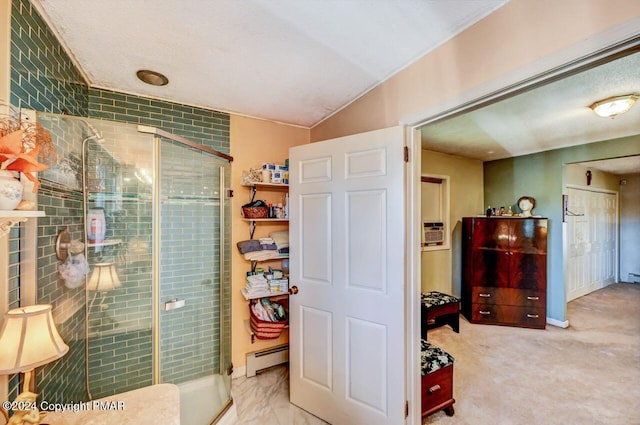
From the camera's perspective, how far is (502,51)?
1.16 metres

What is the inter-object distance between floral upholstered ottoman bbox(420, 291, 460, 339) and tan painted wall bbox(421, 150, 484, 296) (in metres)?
0.46

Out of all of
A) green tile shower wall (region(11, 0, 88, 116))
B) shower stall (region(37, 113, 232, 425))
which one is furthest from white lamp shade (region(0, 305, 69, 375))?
green tile shower wall (region(11, 0, 88, 116))

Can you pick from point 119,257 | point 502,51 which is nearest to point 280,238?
point 119,257

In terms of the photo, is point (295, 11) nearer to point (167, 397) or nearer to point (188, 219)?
point (188, 219)

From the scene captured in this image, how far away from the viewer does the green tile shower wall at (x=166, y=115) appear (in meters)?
1.95

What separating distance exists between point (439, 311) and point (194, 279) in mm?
2702

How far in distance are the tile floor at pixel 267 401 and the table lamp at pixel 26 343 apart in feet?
4.44

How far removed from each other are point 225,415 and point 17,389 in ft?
3.92

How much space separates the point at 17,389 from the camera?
102 centimetres

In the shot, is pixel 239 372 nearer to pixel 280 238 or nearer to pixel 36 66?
pixel 280 238

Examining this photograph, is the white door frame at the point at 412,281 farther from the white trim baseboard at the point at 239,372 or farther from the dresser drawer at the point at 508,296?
the dresser drawer at the point at 508,296

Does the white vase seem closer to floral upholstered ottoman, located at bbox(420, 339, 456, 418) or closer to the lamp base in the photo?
the lamp base

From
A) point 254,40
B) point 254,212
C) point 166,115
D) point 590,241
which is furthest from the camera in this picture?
point 590,241

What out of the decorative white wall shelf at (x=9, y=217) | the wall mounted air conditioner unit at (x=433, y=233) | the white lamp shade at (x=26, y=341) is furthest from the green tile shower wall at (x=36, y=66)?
Result: the wall mounted air conditioner unit at (x=433, y=233)
